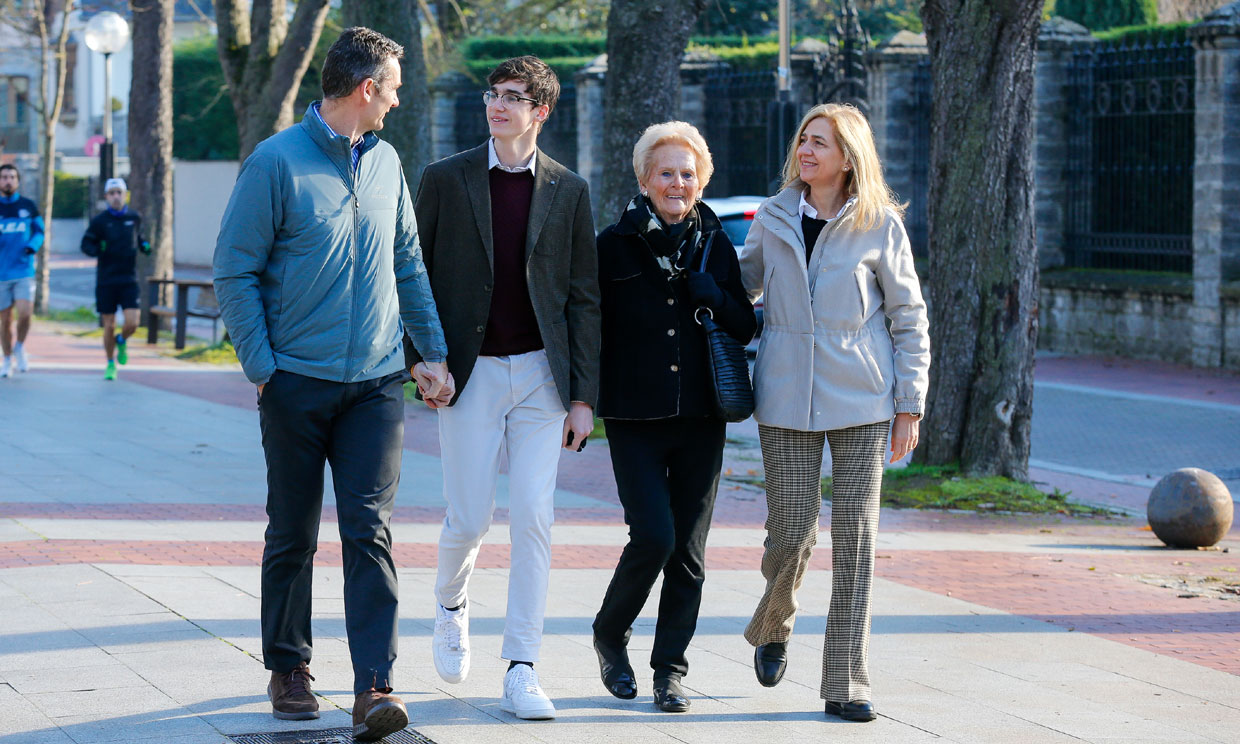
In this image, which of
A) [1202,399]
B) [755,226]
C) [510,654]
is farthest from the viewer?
[1202,399]

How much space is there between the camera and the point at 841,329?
497 centimetres

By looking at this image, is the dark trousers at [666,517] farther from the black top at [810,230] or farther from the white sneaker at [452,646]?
the black top at [810,230]

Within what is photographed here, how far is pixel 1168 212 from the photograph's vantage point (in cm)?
1798

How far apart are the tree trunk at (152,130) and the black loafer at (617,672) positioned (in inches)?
668

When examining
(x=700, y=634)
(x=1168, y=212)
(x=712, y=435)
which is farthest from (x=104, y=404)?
(x=1168, y=212)

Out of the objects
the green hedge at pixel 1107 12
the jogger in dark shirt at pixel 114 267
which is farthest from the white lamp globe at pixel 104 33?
the green hedge at pixel 1107 12

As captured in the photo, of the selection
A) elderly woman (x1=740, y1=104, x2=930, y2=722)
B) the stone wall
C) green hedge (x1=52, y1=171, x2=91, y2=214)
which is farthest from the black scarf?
green hedge (x1=52, y1=171, x2=91, y2=214)

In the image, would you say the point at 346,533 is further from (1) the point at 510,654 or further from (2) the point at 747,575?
(2) the point at 747,575

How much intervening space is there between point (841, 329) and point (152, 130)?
17.6 metres

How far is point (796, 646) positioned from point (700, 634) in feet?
1.23

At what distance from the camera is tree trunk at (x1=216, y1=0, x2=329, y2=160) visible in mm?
17141

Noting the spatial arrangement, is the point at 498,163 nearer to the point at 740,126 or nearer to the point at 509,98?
the point at 509,98

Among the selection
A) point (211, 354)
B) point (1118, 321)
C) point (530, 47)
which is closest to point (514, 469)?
point (211, 354)

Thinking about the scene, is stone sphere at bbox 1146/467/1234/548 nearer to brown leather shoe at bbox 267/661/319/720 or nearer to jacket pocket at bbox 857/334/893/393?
jacket pocket at bbox 857/334/893/393
